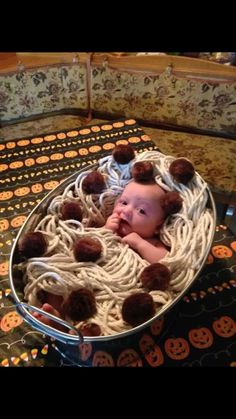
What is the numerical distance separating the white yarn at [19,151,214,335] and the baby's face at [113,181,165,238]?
0.03m

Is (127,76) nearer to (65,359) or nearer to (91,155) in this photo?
(91,155)

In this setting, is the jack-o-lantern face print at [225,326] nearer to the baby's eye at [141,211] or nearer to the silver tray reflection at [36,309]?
the silver tray reflection at [36,309]

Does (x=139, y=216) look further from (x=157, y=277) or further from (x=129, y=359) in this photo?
(x=129, y=359)

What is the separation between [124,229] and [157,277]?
0.68 feet

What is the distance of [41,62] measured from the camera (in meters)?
1.42

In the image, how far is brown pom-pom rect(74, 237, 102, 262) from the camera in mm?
734

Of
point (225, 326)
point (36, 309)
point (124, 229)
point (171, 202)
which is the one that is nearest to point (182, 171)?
point (171, 202)

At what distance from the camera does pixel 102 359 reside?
64 cm

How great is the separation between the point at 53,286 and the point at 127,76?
0.99 metres

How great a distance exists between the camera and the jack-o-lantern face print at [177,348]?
70cm

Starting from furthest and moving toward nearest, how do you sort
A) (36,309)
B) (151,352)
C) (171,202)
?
(171,202) < (151,352) < (36,309)
